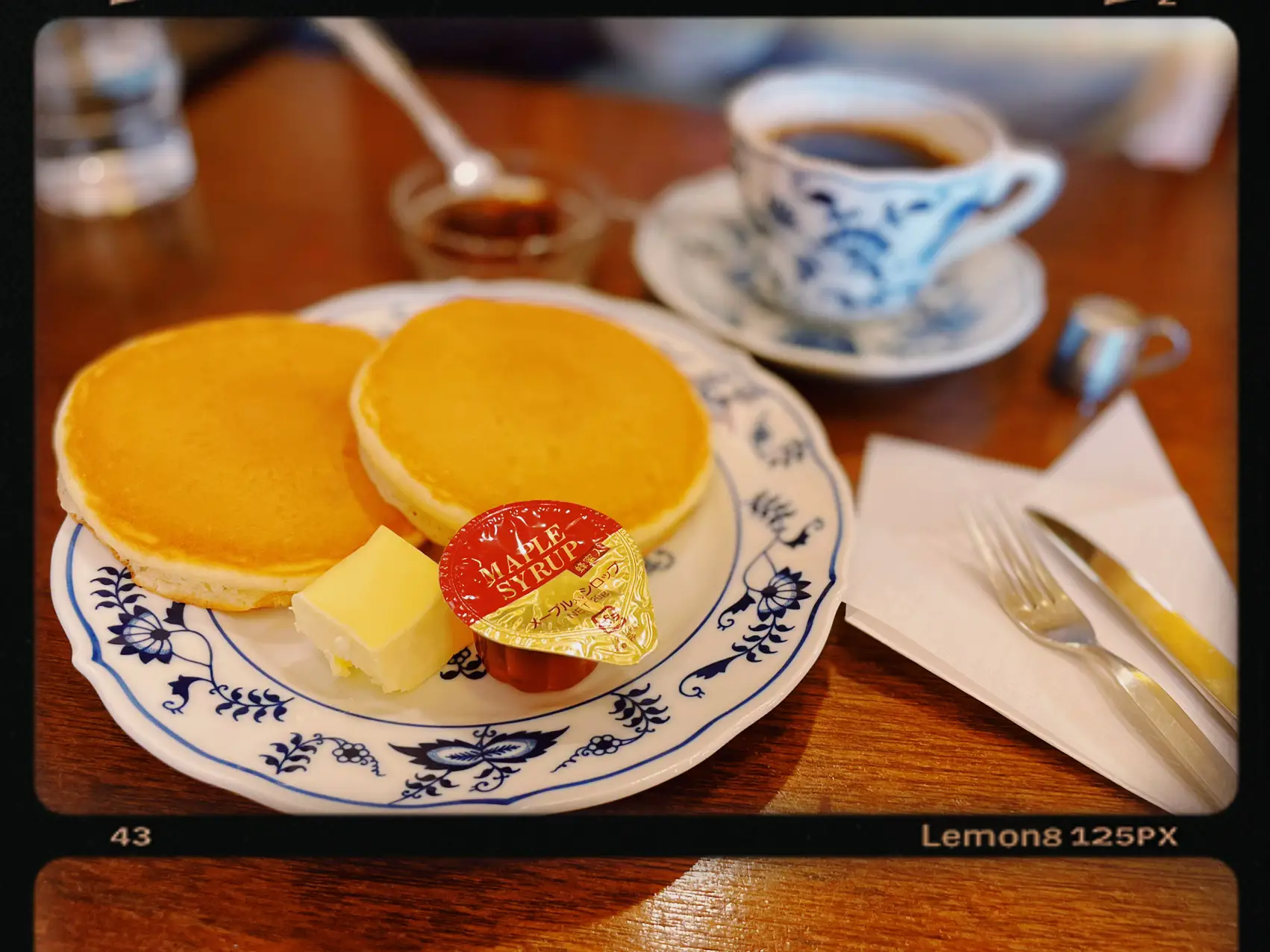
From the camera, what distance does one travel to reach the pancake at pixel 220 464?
71 centimetres

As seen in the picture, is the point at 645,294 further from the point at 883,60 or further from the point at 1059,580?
the point at 883,60

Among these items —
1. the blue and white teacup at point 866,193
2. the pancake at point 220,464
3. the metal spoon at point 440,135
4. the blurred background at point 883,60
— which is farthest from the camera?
the blurred background at point 883,60

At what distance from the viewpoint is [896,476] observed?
944mm

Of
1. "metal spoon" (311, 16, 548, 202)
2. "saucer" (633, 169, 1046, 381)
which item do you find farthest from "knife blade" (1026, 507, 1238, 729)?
"metal spoon" (311, 16, 548, 202)

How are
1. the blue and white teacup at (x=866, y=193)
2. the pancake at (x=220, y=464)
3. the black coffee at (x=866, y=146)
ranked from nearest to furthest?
the pancake at (x=220, y=464) < the blue and white teacup at (x=866, y=193) < the black coffee at (x=866, y=146)

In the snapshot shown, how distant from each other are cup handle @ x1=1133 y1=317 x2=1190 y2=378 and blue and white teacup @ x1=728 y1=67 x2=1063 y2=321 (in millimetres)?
213

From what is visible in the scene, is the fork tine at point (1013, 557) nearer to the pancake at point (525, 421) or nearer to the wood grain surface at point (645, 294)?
the wood grain surface at point (645, 294)

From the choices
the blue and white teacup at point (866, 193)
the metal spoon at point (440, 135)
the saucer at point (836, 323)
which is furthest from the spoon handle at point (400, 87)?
the blue and white teacup at point (866, 193)

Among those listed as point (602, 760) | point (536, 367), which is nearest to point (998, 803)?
point (602, 760)

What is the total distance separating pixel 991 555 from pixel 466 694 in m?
0.48

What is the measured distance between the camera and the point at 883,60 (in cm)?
233

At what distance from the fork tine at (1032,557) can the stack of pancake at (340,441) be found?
0.96 feet

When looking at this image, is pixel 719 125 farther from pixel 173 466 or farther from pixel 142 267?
pixel 173 466

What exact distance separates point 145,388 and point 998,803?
0.77 m
